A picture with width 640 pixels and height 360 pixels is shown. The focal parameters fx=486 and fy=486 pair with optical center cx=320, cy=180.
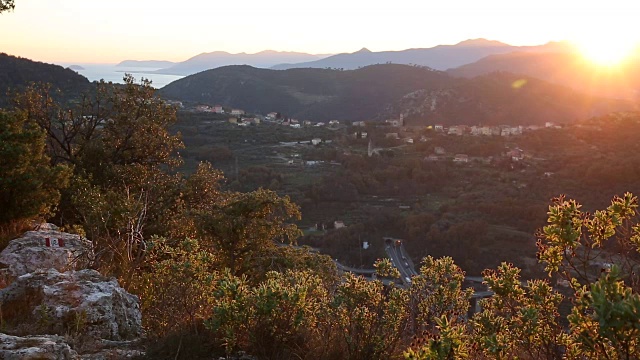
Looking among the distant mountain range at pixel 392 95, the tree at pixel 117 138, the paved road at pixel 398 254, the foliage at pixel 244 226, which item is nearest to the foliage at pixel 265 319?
the foliage at pixel 244 226

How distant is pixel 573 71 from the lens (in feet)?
419

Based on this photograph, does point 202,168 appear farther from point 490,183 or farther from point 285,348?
point 490,183

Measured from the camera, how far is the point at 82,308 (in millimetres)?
3486

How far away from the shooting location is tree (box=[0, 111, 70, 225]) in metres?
6.03

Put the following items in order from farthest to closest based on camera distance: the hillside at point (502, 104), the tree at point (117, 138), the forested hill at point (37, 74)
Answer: the hillside at point (502, 104) < the forested hill at point (37, 74) < the tree at point (117, 138)

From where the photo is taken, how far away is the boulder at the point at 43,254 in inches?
197

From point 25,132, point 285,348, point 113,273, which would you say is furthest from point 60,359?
point 25,132

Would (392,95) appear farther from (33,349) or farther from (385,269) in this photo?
(33,349)

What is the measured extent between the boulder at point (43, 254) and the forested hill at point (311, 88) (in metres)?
94.3

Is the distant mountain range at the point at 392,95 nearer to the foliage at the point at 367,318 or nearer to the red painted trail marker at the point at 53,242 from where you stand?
the red painted trail marker at the point at 53,242

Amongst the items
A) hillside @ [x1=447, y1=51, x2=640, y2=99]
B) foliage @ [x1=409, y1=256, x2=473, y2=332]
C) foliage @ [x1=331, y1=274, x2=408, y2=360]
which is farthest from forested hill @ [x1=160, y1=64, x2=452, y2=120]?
foliage @ [x1=331, y1=274, x2=408, y2=360]

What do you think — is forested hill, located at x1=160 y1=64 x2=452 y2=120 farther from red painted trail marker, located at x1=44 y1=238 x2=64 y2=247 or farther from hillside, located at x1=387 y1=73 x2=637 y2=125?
red painted trail marker, located at x1=44 y1=238 x2=64 y2=247

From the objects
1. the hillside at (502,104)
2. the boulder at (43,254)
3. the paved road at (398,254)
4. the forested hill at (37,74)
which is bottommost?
the paved road at (398,254)

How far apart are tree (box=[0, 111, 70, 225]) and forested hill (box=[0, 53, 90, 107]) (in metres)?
40.4
